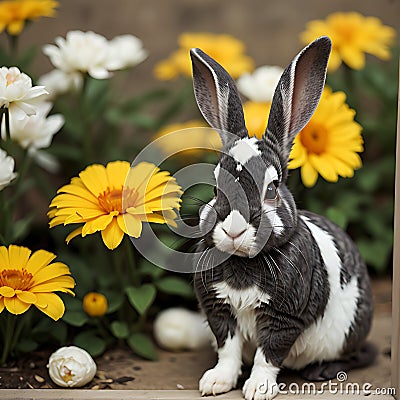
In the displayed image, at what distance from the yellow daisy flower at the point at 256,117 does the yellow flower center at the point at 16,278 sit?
59cm

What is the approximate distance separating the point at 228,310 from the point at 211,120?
1.07 feet

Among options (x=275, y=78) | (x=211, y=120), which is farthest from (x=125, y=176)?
(x=275, y=78)

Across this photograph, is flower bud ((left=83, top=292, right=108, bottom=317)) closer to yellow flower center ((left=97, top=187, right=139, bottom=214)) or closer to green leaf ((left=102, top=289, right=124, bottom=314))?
green leaf ((left=102, top=289, right=124, bottom=314))

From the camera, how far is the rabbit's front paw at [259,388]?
1.18 meters

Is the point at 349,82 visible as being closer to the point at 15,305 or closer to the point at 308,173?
the point at 308,173

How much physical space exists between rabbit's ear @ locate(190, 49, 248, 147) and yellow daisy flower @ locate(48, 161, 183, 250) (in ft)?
0.47

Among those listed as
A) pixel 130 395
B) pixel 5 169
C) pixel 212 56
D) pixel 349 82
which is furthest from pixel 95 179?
pixel 349 82

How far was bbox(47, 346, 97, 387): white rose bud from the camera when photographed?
1.26 meters

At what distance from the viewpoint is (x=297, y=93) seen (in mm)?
1196

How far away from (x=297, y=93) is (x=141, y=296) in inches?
20.2

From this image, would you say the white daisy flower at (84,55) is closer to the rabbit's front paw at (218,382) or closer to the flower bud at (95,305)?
the flower bud at (95,305)

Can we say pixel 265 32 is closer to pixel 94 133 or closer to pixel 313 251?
pixel 94 133

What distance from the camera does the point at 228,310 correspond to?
1226 millimetres

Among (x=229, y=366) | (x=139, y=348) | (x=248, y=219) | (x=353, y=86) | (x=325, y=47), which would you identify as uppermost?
(x=325, y=47)
